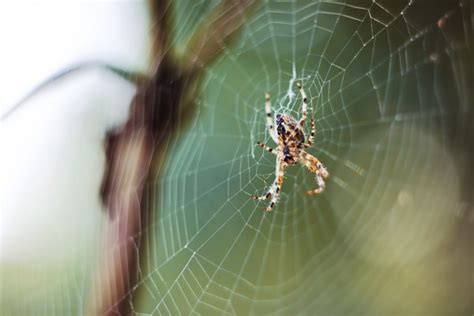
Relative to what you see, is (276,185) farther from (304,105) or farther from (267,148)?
(304,105)

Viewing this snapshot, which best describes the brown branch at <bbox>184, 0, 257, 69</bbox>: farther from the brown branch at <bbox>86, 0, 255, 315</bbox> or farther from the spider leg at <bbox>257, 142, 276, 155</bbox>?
the spider leg at <bbox>257, 142, 276, 155</bbox>

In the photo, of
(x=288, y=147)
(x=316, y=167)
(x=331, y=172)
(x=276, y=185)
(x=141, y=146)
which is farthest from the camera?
(x=331, y=172)

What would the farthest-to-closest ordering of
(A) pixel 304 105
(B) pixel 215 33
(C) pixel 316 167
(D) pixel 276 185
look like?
(C) pixel 316 167
(D) pixel 276 185
(A) pixel 304 105
(B) pixel 215 33

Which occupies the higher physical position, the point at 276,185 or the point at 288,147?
the point at 288,147

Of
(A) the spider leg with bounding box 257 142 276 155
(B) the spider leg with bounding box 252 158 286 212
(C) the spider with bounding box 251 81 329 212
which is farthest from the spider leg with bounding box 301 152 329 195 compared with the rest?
(A) the spider leg with bounding box 257 142 276 155

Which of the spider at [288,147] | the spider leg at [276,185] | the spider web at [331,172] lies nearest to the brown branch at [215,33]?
the spider web at [331,172]

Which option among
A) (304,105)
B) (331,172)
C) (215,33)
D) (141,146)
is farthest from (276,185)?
(141,146)

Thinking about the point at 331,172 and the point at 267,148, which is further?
the point at 331,172
